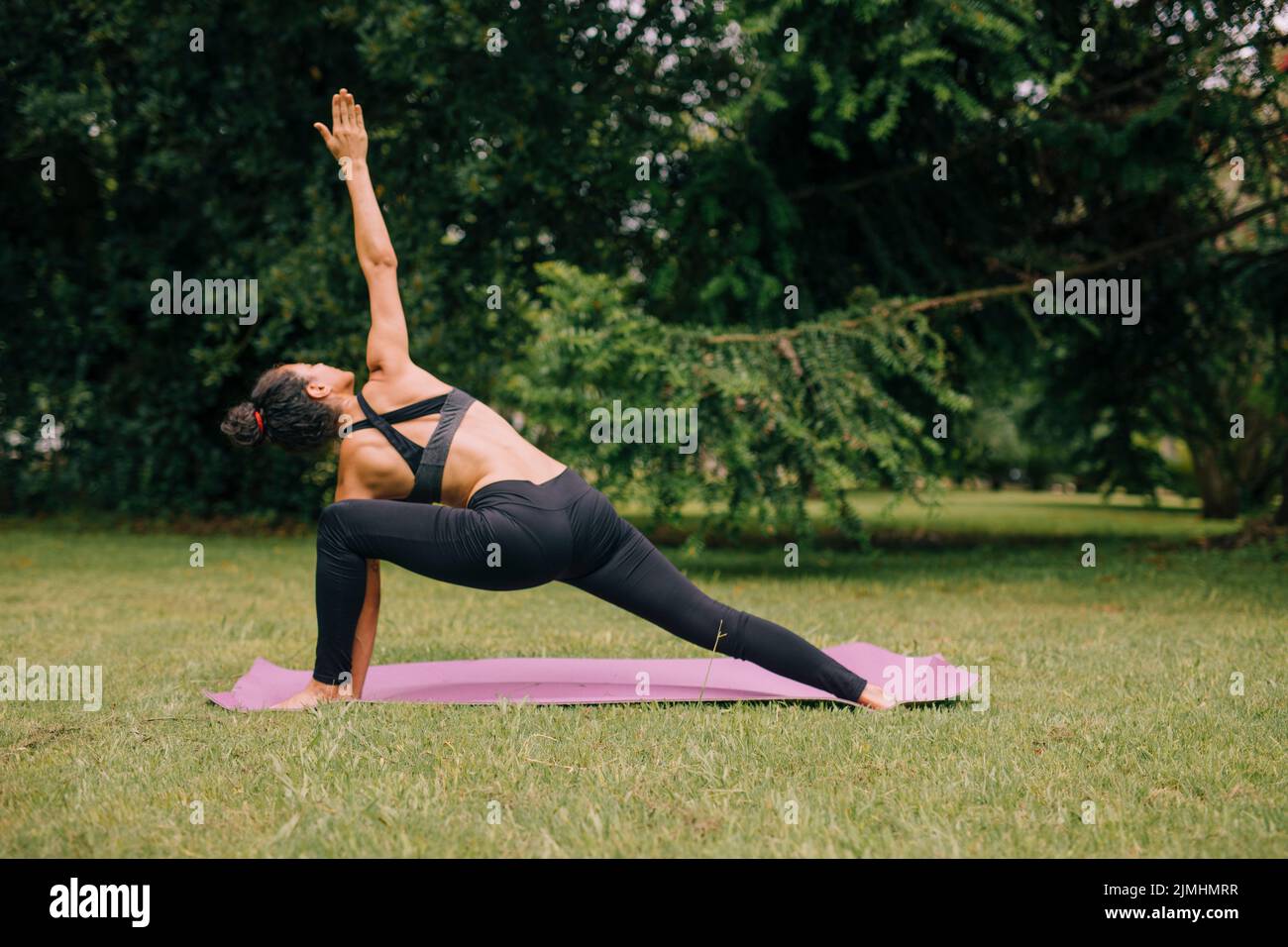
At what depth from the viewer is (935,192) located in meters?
10.7

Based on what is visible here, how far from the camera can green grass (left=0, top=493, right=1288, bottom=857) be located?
279cm

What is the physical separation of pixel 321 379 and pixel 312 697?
116 centimetres

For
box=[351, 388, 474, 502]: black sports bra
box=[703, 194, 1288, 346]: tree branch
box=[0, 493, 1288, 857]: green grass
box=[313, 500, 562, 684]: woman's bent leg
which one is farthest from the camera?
box=[703, 194, 1288, 346]: tree branch

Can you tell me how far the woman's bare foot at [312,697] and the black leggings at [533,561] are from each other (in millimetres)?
39

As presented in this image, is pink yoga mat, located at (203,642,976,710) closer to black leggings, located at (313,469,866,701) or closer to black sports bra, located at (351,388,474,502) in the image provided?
black leggings, located at (313,469,866,701)

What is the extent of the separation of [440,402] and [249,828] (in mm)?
1648

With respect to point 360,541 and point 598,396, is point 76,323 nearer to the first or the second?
point 598,396

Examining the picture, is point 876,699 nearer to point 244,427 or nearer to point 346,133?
point 244,427

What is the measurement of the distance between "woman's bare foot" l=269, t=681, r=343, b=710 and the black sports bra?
83 centimetres

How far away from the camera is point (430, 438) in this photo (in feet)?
13.0

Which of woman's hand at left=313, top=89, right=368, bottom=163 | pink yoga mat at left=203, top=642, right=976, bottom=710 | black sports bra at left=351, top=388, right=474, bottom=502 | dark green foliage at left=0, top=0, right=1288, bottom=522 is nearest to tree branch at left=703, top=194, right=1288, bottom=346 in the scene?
dark green foliage at left=0, top=0, right=1288, bottom=522

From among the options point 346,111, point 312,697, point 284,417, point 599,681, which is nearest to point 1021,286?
point 599,681
